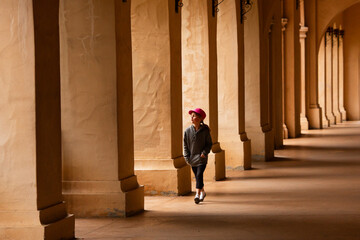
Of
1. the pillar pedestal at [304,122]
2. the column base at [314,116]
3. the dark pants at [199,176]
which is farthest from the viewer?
the column base at [314,116]

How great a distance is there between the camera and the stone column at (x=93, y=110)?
989 centimetres

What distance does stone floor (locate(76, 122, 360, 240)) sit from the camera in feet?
28.6

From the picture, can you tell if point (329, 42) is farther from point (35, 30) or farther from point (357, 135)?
point (35, 30)

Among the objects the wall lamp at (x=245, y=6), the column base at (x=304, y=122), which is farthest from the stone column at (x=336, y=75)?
the wall lamp at (x=245, y=6)

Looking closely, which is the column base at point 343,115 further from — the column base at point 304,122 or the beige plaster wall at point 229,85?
the beige plaster wall at point 229,85

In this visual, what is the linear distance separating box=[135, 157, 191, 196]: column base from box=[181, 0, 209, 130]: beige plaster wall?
2.24 metres

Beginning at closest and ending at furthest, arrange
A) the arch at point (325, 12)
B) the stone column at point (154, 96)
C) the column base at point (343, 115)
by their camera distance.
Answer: the stone column at point (154, 96), the arch at point (325, 12), the column base at point (343, 115)

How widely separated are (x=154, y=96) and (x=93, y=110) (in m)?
2.17

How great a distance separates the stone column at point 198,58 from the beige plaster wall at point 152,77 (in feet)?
7.19

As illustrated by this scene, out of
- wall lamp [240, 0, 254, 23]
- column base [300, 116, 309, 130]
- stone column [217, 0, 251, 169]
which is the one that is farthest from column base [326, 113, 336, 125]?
stone column [217, 0, 251, 169]

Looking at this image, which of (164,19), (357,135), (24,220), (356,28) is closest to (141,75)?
(164,19)

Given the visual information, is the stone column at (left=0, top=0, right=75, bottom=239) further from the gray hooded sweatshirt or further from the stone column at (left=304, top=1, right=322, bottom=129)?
the stone column at (left=304, top=1, right=322, bottom=129)

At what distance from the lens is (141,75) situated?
39.4 feet

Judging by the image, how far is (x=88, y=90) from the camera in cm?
994
